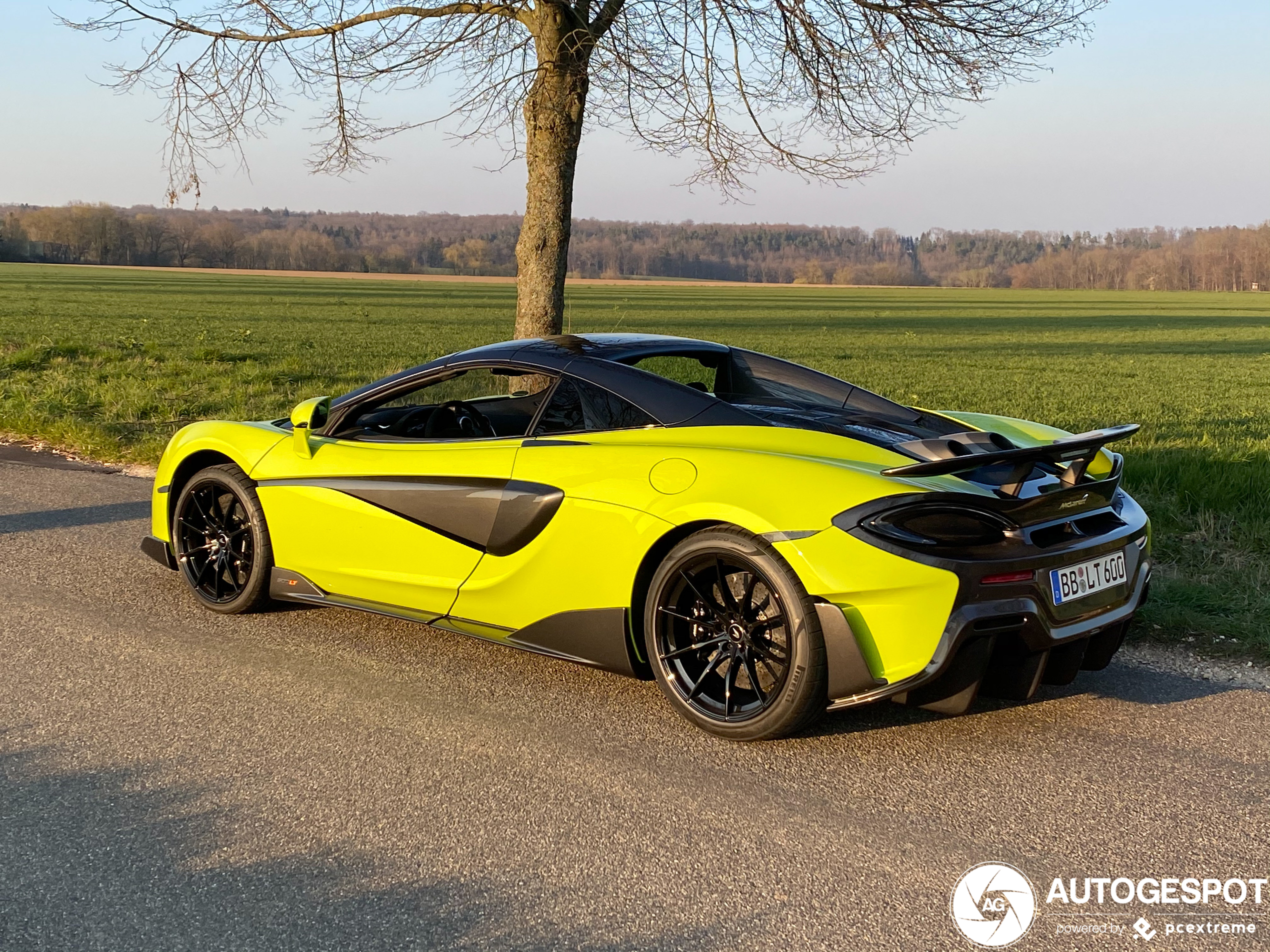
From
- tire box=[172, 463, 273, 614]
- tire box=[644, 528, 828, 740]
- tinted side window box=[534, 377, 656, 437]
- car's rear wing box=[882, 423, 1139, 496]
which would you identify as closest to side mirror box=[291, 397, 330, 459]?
tire box=[172, 463, 273, 614]

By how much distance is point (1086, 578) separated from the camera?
11.9 ft

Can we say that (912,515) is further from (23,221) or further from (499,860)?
(23,221)

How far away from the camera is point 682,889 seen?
2725 millimetres

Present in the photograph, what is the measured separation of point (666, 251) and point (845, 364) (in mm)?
130827

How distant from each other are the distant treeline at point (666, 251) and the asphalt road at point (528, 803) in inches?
4006

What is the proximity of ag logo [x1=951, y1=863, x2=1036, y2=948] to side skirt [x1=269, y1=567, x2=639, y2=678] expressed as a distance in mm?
1480

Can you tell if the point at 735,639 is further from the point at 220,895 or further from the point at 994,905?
the point at 220,895

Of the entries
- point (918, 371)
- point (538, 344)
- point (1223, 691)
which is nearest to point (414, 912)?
point (538, 344)

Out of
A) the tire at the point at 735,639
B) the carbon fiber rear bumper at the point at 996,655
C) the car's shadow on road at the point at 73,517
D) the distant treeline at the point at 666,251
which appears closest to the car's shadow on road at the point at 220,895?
the tire at the point at 735,639

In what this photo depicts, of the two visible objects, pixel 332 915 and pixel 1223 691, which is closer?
pixel 332 915

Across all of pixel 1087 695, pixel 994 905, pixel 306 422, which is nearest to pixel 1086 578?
pixel 1087 695

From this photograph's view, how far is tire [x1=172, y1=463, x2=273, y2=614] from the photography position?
4953 millimetres

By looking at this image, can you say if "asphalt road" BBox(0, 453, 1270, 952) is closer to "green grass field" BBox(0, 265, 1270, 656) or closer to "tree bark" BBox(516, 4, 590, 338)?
"green grass field" BBox(0, 265, 1270, 656)

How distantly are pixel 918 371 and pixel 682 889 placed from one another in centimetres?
2498
